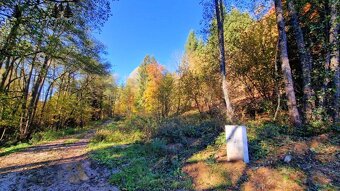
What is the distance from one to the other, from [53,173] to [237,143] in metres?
5.09

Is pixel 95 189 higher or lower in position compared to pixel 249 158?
lower

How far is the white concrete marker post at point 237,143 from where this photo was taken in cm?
465

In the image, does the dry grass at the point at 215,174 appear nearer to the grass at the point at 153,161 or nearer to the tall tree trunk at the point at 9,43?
the grass at the point at 153,161

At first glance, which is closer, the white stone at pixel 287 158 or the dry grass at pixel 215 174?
the dry grass at pixel 215 174

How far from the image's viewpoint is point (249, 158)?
16.2ft

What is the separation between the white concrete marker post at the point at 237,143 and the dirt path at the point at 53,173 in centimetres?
287

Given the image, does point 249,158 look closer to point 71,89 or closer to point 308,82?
point 308,82

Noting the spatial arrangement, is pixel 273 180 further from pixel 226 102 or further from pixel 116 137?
pixel 116 137

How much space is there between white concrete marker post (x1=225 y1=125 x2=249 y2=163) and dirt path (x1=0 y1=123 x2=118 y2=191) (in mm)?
2868

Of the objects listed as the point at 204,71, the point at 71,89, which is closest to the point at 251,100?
the point at 204,71

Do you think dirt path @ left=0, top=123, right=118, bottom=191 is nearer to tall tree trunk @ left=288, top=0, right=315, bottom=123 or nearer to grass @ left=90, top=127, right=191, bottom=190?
grass @ left=90, top=127, right=191, bottom=190

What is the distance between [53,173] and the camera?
219 inches

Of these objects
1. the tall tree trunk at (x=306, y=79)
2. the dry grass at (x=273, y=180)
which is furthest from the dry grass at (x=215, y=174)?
the tall tree trunk at (x=306, y=79)

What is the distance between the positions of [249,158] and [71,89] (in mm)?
19417
